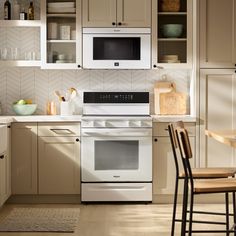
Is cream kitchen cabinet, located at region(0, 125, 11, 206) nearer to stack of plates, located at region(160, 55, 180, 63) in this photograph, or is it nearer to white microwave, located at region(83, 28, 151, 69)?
white microwave, located at region(83, 28, 151, 69)

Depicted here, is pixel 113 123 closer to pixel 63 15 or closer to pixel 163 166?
pixel 163 166

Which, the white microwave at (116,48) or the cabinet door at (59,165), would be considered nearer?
the cabinet door at (59,165)

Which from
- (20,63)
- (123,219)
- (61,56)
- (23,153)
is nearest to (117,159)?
(123,219)

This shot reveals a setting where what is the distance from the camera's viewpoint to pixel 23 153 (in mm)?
5711

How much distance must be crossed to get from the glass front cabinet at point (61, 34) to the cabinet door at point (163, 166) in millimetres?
1142

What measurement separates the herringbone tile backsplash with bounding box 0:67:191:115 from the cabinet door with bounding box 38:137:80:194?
67cm

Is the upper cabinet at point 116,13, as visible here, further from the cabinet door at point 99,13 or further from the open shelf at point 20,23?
the open shelf at point 20,23

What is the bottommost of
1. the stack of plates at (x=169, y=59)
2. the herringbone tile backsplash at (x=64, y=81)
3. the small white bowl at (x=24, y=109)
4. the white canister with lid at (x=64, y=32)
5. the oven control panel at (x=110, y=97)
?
the small white bowl at (x=24, y=109)

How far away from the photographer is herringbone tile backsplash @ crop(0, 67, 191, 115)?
6254 millimetres

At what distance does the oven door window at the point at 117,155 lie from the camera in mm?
5699

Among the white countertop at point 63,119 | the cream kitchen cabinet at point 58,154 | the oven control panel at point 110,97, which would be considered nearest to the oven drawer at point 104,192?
the cream kitchen cabinet at point 58,154

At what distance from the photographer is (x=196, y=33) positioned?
225 inches

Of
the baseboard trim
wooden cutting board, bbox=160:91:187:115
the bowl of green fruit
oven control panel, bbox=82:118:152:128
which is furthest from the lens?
wooden cutting board, bbox=160:91:187:115

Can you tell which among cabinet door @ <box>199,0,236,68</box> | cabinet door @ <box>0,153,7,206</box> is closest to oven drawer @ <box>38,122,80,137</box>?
cabinet door @ <box>0,153,7,206</box>
